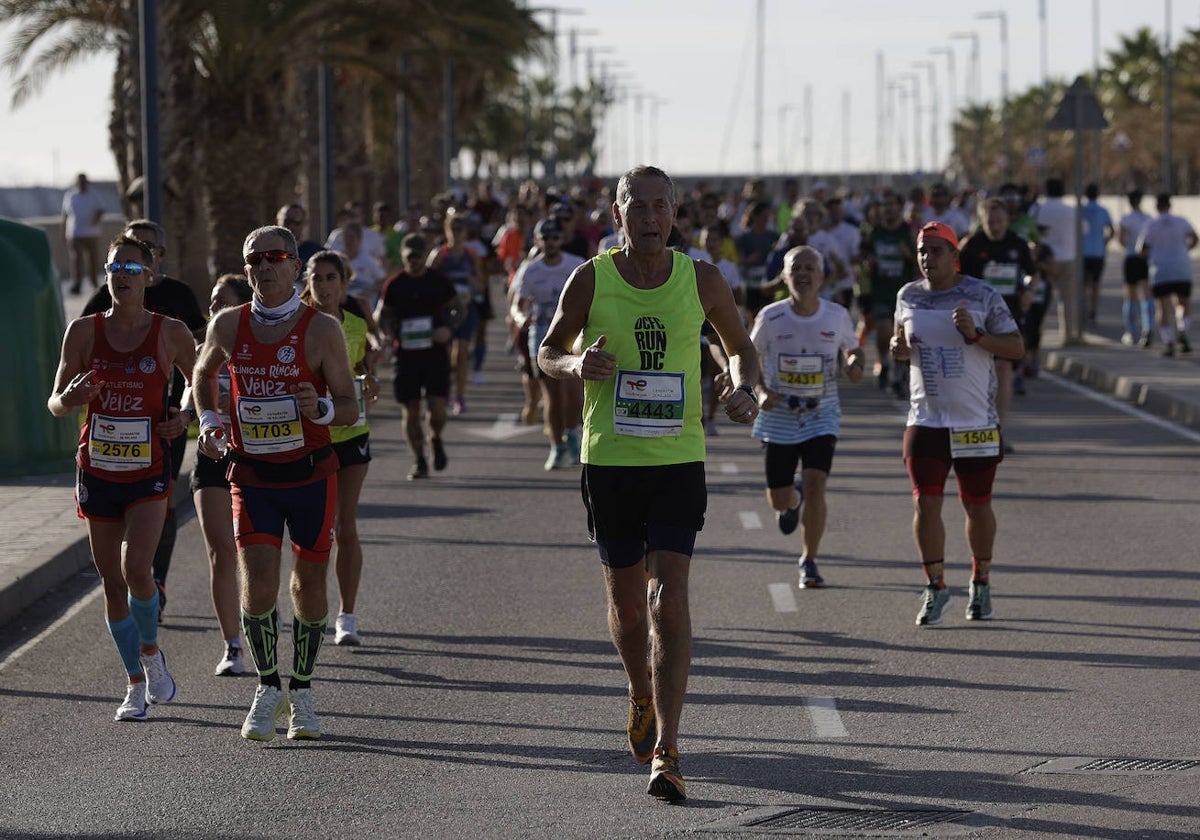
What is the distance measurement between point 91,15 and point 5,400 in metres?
11.4

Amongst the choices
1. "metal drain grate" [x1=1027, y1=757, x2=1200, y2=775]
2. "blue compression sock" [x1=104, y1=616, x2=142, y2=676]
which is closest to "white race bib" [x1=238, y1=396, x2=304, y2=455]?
"blue compression sock" [x1=104, y1=616, x2=142, y2=676]

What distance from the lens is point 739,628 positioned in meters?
9.87

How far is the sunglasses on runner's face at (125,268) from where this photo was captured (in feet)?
26.6

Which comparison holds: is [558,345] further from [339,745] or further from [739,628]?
[739,628]

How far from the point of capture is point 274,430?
7477 millimetres

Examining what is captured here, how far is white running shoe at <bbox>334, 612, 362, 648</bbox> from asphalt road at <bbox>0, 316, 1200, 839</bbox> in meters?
0.13

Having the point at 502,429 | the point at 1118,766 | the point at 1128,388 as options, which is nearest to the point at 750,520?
the point at 502,429

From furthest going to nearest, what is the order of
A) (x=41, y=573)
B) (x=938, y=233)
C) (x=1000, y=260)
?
(x=1000, y=260), (x=41, y=573), (x=938, y=233)

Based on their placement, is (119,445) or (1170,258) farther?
(1170,258)

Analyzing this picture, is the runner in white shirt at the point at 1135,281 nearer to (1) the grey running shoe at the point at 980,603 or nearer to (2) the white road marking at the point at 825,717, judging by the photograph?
(1) the grey running shoe at the point at 980,603

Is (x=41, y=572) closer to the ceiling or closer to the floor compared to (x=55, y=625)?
closer to the ceiling

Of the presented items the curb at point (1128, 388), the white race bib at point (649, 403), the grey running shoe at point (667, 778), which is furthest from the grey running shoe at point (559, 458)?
the grey running shoe at point (667, 778)

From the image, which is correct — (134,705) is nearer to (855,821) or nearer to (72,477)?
(855,821)

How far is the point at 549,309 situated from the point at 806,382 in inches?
240
